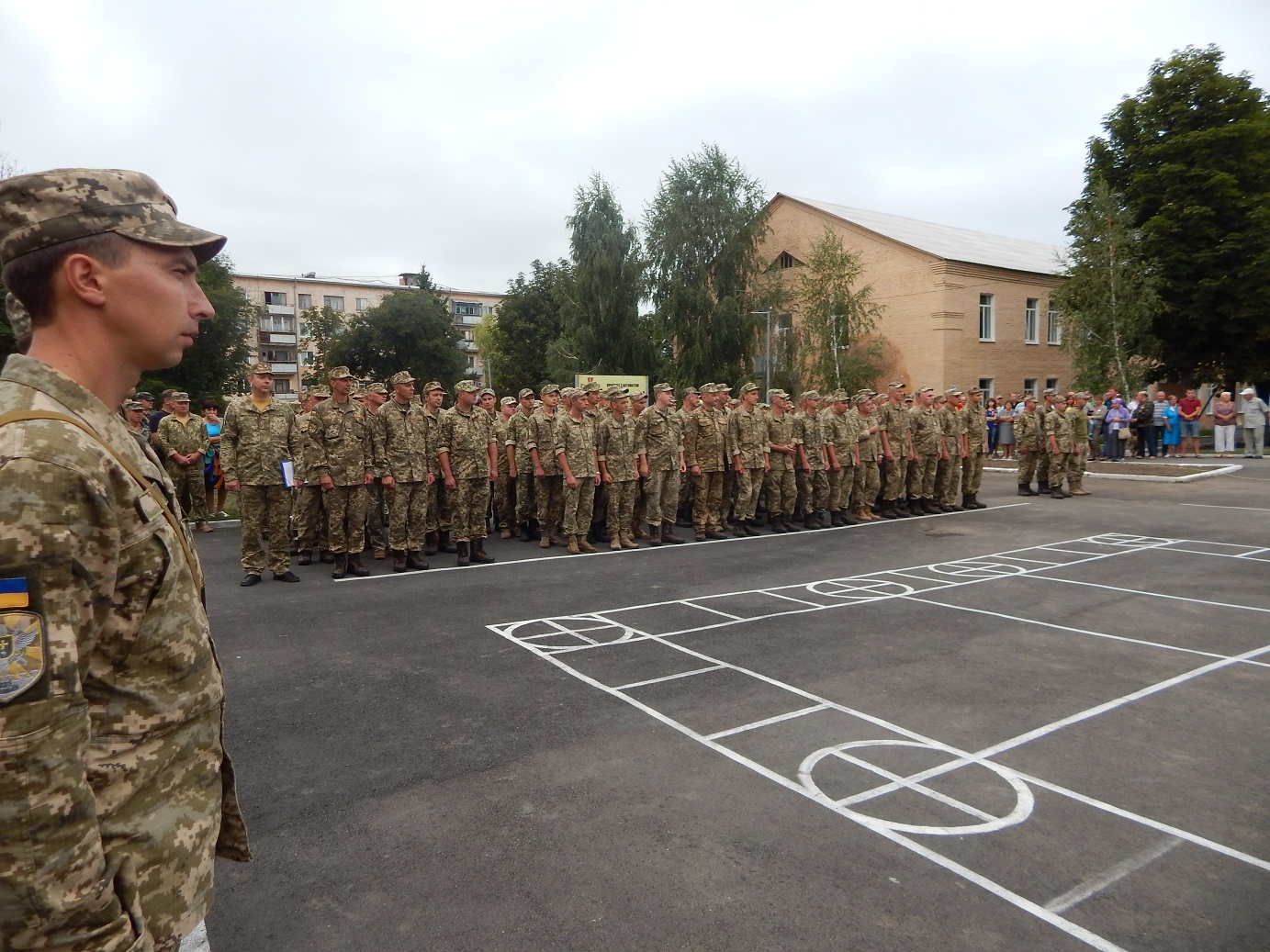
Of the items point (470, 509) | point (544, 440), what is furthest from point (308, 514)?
point (544, 440)

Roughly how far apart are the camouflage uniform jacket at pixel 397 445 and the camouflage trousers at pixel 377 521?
465 mm

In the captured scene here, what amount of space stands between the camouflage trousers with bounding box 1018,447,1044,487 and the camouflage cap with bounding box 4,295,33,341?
723 inches

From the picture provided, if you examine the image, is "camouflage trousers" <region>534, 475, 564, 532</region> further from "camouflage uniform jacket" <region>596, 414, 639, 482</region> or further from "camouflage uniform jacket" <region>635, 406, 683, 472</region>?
"camouflage uniform jacket" <region>635, 406, 683, 472</region>

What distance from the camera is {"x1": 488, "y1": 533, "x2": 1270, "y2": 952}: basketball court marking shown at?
3.39 metres

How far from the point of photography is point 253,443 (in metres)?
9.02

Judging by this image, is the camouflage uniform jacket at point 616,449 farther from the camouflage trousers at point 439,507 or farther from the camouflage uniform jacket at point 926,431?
the camouflage uniform jacket at point 926,431

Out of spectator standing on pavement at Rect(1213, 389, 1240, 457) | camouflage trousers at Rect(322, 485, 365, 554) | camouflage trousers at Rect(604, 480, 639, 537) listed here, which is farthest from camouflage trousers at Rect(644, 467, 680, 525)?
spectator standing on pavement at Rect(1213, 389, 1240, 457)

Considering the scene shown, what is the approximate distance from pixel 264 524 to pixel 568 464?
3.95 metres

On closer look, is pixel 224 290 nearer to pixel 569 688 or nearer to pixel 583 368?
pixel 583 368

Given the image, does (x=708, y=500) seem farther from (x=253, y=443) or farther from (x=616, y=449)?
(x=253, y=443)

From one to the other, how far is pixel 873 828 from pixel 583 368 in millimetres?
37958

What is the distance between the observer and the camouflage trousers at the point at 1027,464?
57.1 ft

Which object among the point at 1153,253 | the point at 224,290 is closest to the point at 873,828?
the point at 1153,253

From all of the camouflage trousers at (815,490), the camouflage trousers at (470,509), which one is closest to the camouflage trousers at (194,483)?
the camouflage trousers at (470,509)
